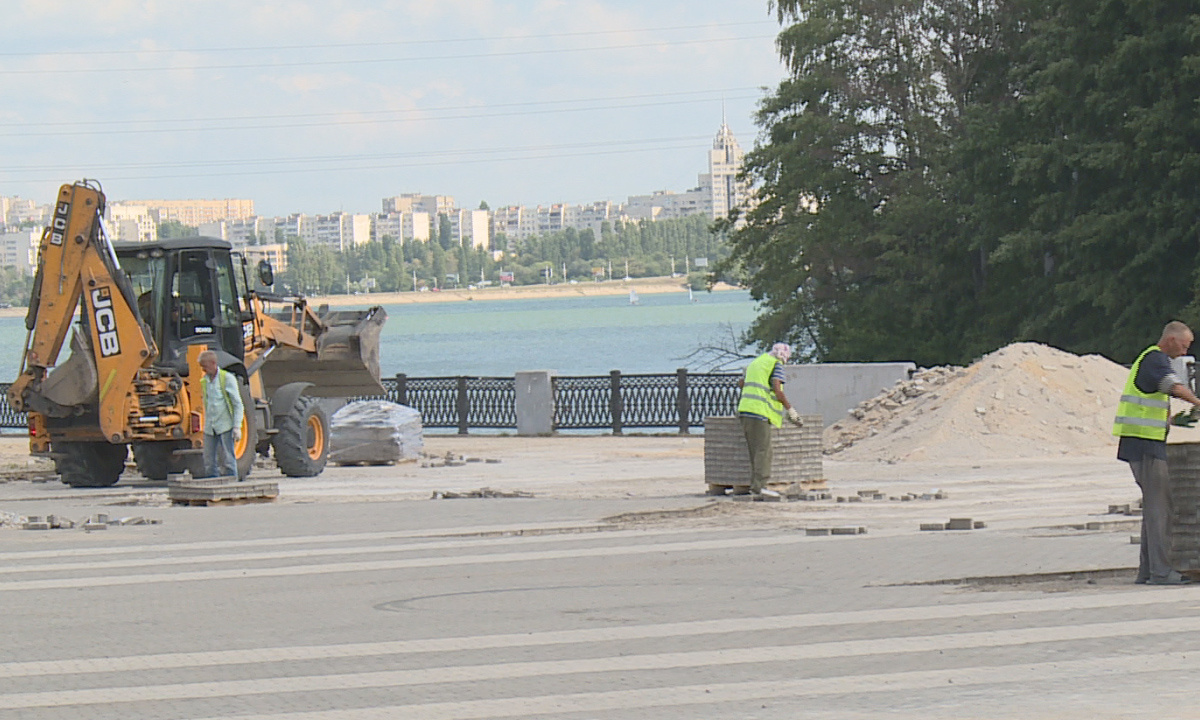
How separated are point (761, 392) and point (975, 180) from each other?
25.8 meters

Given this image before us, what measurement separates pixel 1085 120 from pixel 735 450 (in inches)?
942

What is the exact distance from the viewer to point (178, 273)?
2284cm

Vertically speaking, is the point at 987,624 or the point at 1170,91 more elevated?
the point at 1170,91

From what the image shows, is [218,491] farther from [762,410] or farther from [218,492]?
[762,410]

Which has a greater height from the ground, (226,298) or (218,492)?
(226,298)

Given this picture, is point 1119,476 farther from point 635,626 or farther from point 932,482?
point 635,626

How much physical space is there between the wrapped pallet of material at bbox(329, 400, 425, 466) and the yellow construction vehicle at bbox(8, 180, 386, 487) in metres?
2.38

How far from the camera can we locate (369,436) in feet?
88.8

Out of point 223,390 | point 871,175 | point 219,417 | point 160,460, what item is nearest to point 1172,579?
point 223,390

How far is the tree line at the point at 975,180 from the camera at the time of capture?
3862cm

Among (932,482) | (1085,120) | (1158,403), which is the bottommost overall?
(932,482)

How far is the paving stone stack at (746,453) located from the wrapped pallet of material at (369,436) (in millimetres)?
8198

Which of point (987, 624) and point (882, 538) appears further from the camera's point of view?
point (882, 538)

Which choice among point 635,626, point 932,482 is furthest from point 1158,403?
point 932,482
